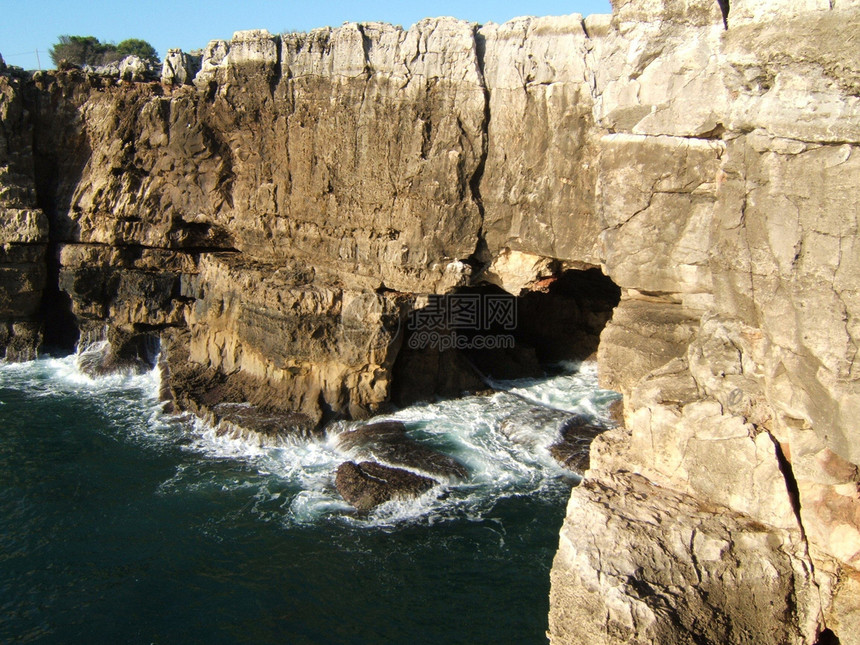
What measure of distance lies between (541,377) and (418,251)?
6922mm

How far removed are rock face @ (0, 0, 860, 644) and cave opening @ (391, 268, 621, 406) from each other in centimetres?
15

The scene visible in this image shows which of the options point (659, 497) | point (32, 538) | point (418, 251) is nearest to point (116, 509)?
point (32, 538)

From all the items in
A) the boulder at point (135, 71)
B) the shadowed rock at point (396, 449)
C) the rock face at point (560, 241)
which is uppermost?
the boulder at point (135, 71)

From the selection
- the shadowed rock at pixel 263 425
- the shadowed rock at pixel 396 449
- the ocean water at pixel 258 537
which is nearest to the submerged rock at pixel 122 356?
the ocean water at pixel 258 537

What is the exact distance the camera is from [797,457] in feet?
25.3

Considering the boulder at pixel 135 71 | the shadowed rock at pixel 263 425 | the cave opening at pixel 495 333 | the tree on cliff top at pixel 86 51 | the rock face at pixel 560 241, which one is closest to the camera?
the rock face at pixel 560 241

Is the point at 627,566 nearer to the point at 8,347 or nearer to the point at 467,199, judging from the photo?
the point at 467,199

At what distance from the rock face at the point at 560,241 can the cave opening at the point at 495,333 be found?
5.9 inches

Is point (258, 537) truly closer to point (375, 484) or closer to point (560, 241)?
point (375, 484)

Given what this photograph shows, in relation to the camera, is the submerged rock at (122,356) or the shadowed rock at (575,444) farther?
the submerged rock at (122,356)

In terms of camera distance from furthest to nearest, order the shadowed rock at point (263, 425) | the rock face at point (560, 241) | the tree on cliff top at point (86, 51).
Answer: the tree on cliff top at point (86, 51) → the shadowed rock at point (263, 425) → the rock face at point (560, 241)

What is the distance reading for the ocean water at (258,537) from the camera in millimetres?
11883

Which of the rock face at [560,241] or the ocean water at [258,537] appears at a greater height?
the rock face at [560,241]

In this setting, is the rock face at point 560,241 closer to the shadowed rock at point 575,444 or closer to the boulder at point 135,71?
the boulder at point 135,71
